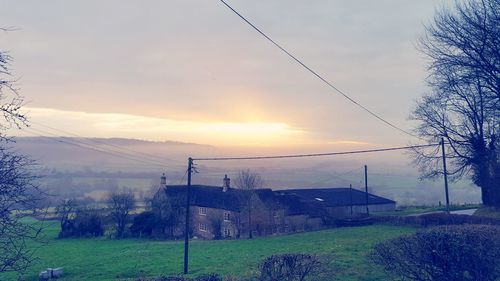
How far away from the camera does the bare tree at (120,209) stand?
46.8 metres

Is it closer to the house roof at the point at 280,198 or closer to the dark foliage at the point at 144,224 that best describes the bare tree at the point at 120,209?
the dark foliage at the point at 144,224

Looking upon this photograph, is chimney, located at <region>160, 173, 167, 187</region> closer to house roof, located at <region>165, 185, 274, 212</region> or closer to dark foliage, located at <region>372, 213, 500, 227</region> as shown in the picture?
house roof, located at <region>165, 185, 274, 212</region>

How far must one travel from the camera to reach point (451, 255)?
9250 millimetres

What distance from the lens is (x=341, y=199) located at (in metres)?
56.9

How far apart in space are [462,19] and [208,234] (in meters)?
35.2

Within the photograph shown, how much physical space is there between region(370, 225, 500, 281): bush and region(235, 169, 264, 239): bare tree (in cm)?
3065

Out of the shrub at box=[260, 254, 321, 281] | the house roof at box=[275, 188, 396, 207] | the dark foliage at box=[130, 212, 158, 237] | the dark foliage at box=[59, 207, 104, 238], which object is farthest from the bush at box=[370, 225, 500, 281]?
the dark foliage at box=[59, 207, 104, 238]

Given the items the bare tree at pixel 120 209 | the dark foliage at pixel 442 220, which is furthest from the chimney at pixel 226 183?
the dark foliage at pixel 442 220

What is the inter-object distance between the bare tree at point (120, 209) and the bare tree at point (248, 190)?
1453cm

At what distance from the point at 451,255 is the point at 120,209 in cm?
4413

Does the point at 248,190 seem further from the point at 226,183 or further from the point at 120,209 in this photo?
the point at 120,209

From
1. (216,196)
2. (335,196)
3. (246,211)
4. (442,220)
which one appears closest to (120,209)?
(216,196)

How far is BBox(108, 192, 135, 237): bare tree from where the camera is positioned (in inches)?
1841

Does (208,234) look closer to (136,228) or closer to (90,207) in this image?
(136,228)
